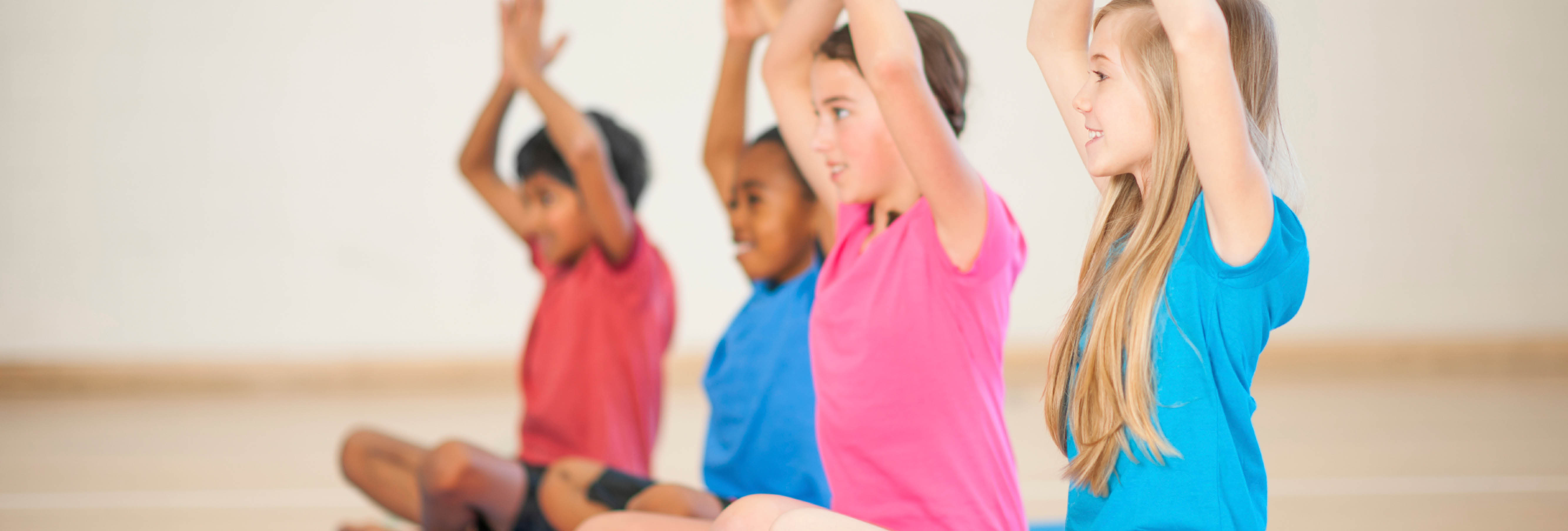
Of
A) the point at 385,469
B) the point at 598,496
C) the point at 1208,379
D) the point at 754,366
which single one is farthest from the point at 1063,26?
the point at 385,469

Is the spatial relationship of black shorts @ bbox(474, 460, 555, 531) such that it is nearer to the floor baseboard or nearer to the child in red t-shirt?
the child in red t-shirt

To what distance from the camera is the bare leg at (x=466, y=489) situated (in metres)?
1.58

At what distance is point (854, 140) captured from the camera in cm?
120

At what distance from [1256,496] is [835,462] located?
42 centimetres

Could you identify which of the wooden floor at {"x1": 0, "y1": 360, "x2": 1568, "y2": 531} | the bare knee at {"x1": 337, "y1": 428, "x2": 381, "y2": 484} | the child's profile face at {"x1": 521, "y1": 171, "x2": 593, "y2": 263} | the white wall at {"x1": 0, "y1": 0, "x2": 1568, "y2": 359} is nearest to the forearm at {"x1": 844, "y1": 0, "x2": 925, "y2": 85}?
the child's profile face at {"x1": 521, "y1": 171, "x2": 593, "y2": 263}

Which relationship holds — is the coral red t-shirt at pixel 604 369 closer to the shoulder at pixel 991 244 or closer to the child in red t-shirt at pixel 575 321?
the child in red t-shirt at pixel 575 321

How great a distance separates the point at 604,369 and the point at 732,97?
50 cm

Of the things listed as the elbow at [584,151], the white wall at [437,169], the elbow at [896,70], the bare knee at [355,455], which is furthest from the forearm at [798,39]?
the white wall at [437,169]

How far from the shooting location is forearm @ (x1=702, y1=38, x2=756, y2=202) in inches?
64.9

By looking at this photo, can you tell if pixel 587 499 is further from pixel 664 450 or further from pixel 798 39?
pixel 664 450

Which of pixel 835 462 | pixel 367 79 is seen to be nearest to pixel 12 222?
pixel 367 79

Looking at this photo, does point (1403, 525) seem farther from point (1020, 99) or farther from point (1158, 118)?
point (1020, 99)

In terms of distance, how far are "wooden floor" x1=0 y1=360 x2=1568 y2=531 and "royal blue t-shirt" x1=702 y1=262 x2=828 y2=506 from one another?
0.91m

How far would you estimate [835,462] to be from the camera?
1.13 metres
